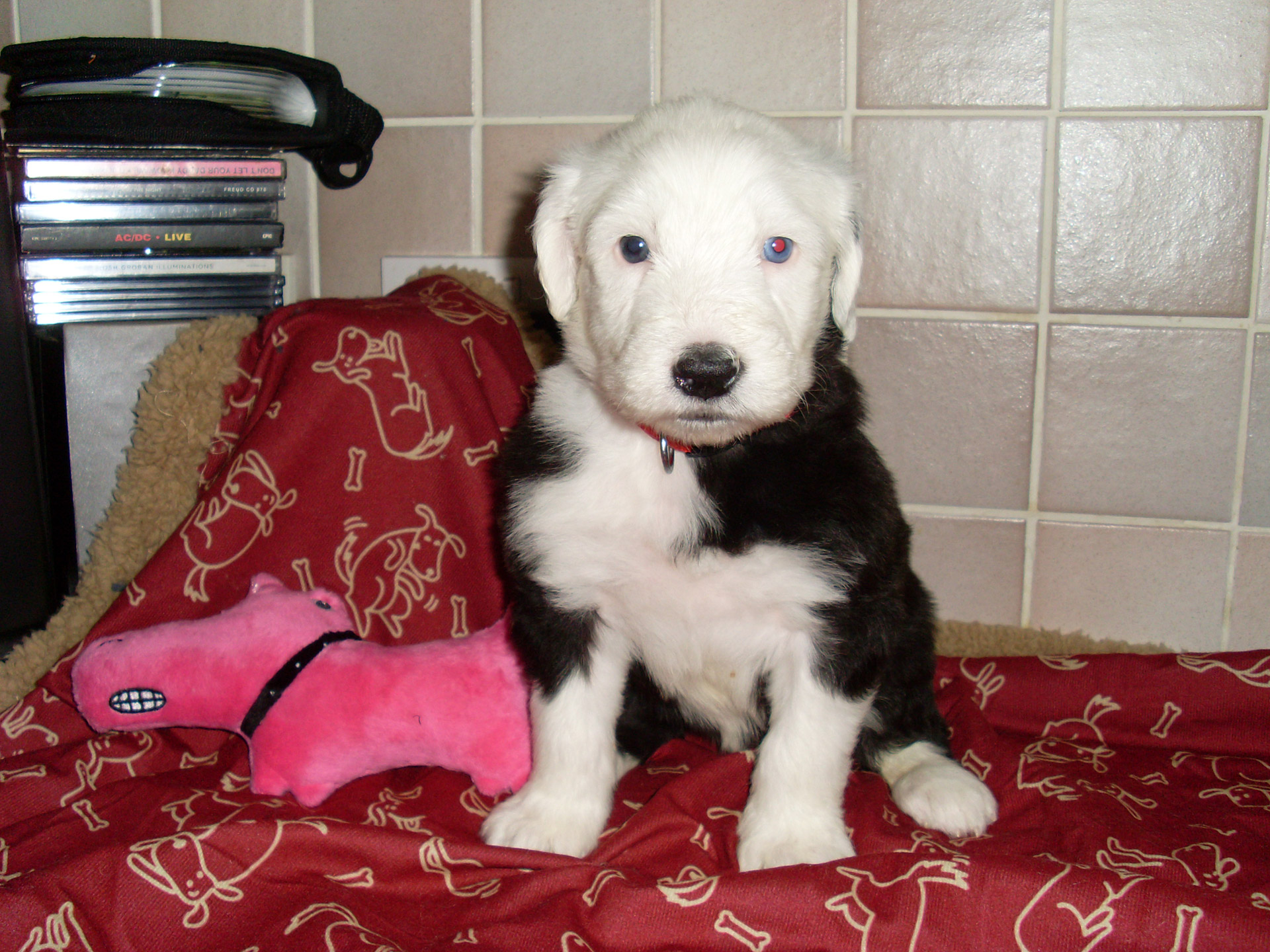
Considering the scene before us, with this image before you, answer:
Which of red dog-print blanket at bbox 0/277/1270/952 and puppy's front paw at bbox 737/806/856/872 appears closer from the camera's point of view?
red dog-print blanket at bbox 0/277/1270/952

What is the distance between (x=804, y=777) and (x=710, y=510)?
0.45m

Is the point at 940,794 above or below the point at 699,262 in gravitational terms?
below

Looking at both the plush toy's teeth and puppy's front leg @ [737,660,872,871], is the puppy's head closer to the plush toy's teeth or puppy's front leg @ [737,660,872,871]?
puppy's front leg @ [737,660,872,871]

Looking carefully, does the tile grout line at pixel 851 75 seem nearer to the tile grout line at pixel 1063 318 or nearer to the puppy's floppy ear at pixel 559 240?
the tile grout line at pixel 1063 318

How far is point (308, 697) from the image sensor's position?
5.21ft

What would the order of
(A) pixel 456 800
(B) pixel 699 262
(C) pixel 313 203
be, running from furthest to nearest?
(C) pixel 313 203, (A) pixel 456 800, (B) pixel 699 262

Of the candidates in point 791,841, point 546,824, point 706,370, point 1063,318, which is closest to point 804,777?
point 791,841

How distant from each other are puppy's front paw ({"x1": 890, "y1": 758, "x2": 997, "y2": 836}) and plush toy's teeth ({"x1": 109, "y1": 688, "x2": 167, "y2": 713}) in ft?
4.34

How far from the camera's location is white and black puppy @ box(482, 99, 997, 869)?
141 centimetres

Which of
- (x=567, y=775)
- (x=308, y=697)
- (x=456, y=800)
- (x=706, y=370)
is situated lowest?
(x=456, y=800)

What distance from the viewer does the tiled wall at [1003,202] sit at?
2328 millimetres

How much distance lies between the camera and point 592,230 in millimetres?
1491

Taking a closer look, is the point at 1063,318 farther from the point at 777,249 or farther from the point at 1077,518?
the point at 777,249

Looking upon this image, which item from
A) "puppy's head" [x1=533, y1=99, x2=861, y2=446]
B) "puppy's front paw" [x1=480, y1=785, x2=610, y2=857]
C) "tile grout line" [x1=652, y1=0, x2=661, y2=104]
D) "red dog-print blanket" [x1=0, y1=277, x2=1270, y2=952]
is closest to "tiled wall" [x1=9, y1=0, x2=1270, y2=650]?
"tile grout line" [x1=652, y1=0, x2=661, y2=104]
